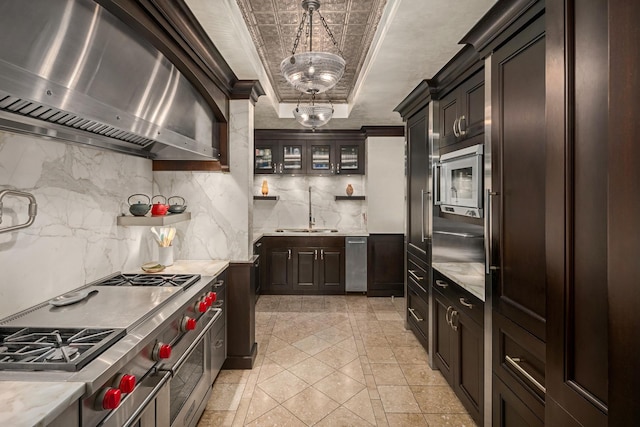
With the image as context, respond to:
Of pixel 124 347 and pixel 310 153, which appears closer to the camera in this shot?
pixel 124 347

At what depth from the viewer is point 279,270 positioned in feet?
18.0

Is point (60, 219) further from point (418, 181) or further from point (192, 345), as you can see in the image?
point (418, 181)

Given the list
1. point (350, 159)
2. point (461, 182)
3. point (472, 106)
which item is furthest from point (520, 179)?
point (350, 159)

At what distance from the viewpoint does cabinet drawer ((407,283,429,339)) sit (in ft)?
11.0

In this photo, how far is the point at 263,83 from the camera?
3412 millimetres

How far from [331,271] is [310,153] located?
1959 mm

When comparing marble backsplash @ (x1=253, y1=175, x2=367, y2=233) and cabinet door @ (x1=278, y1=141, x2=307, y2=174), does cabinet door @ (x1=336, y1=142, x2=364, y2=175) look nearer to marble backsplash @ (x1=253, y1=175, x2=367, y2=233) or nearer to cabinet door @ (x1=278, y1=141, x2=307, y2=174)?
marble backsplash @ (x1=253, y1=175, x2=367, y2=233)

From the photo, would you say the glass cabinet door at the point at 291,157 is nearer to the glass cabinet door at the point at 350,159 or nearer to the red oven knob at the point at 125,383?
the glass cabinet door at the point at 350,159

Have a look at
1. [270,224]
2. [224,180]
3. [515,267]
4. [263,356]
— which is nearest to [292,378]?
[263,356]

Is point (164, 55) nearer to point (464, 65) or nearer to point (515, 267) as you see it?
point (464, 65)

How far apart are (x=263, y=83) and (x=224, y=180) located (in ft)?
3.42

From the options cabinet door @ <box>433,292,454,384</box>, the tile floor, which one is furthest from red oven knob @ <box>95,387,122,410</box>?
cabinet door @ <box>433,292,454,384</box>

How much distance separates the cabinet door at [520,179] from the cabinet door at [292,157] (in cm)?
401

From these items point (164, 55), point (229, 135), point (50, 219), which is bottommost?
point (50, 219)
